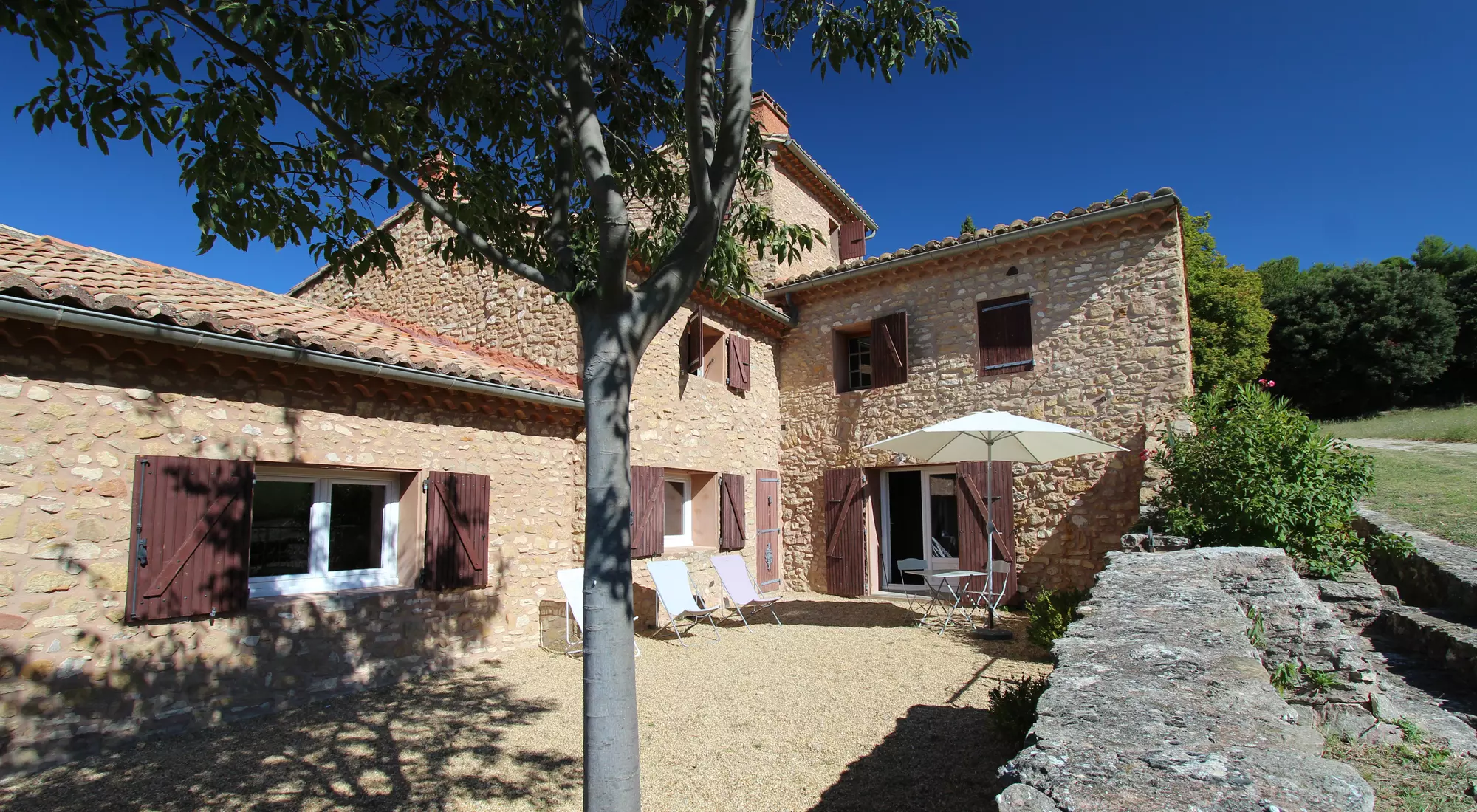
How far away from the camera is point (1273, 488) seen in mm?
5539

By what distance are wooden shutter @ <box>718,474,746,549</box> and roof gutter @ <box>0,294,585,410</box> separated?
344cm

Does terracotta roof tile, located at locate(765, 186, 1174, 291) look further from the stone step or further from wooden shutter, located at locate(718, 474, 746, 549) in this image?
the stone step

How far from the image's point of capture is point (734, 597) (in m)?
7.94

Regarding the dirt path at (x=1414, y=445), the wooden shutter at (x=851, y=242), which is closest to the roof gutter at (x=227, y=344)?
the wooden shutter at (x=851, y=242)

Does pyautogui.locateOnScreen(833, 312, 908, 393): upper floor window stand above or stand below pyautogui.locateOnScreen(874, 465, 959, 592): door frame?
above

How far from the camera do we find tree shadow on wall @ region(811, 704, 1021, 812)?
3322 mm

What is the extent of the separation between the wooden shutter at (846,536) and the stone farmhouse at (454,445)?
0.04m

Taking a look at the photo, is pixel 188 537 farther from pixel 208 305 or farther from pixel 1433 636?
pixel 1433 636

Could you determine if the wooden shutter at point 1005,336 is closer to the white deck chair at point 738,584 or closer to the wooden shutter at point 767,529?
the wooden shutter at point 767,529

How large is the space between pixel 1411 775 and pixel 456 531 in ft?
19.7

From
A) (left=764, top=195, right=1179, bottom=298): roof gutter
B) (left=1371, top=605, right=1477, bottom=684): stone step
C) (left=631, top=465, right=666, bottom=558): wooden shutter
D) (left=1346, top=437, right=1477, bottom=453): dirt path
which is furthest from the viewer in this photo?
(left=1346, top=437, right=1477, bottom=453): dirt path

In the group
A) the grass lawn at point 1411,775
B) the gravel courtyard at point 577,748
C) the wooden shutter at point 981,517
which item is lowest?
the gravel courtyard at point 577,748

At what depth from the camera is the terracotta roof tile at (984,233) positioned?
8.32 m

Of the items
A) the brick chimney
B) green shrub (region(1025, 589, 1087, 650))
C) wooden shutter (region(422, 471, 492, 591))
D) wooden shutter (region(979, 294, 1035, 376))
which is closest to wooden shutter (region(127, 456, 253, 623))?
wooden shutter (region(422, 471, 492, 591))
